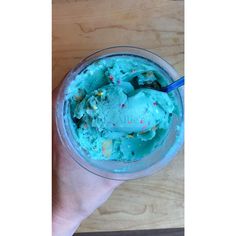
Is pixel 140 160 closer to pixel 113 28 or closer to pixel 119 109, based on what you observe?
pixel 119 109

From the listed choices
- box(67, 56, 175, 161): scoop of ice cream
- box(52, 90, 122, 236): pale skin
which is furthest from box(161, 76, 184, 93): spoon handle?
box(52, 90, 122, 236): pale skin

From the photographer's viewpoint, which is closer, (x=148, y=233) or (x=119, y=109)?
(x=119, y=109)

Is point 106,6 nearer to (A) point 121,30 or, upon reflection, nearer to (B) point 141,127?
(A) point 121,30

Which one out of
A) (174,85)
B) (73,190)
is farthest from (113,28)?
(73,190)

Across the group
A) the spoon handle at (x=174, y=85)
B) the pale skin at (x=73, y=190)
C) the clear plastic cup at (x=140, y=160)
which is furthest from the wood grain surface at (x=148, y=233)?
the spoon handle at (x=174, y=85)

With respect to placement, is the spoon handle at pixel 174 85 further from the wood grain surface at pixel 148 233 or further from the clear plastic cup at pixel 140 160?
the wood grain surface at pixel 148 233

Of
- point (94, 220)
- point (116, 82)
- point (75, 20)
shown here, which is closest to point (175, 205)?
point (94, 220)

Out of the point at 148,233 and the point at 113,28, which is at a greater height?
the point at 113,28
